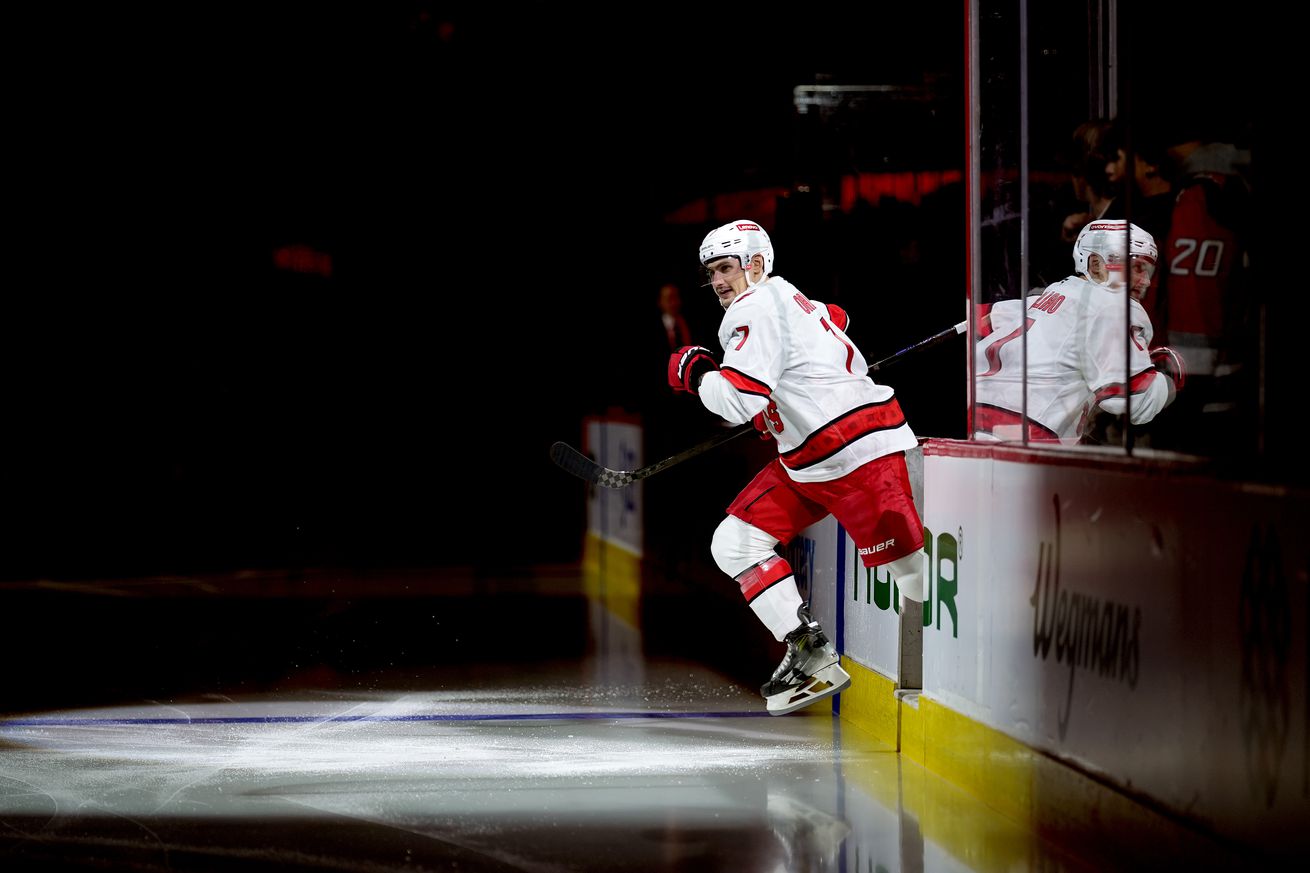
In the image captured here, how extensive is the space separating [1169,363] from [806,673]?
1.99 metres

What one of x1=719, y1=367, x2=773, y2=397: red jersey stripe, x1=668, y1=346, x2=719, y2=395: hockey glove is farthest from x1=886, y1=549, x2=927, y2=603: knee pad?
x1=668, y1=346, x2=719, y2=395: hockey glove

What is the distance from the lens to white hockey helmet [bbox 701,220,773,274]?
A: 6.26 metres

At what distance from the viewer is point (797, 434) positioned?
6188 mm

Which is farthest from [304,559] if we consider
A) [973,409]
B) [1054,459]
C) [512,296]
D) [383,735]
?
[512,296]

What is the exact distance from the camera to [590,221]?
28.3 metres

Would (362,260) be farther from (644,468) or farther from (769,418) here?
(769,418)

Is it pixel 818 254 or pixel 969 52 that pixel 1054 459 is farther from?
Answer: pixel 818 254

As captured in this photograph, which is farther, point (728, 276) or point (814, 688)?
point (728, 276)

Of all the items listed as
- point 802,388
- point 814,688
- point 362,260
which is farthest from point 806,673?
point 362,260

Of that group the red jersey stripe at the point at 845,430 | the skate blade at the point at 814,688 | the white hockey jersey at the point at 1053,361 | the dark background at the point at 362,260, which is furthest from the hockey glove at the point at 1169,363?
the dark background at the point at 362,260

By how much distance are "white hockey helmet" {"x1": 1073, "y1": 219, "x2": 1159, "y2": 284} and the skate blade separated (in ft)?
5.16

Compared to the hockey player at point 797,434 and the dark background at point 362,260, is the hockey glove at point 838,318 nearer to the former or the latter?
the hockey player at point 797,434

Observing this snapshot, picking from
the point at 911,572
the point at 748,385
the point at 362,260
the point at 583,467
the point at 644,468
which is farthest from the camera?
the point at 362,260

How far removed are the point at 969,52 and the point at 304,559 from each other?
32.9 feet
